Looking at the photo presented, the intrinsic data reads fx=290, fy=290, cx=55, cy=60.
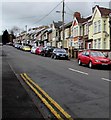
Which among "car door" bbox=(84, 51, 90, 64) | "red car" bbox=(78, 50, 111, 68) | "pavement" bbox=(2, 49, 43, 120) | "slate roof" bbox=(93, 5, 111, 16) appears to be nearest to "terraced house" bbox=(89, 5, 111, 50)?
"slate roof" bbox=(93, 5, 111, 16)

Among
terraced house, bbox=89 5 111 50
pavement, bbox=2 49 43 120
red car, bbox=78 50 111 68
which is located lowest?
pavement, bbox=2 49 43 120

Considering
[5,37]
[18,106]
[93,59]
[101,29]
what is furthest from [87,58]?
[5,37]

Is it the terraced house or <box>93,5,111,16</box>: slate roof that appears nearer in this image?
the terraced house

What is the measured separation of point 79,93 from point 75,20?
47.7 m

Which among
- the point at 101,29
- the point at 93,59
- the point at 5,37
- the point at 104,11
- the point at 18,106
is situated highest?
the point at 5,37

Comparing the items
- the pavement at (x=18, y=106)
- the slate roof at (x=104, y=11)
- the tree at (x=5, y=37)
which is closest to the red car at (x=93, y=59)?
the pavement at (x=18, y=106)

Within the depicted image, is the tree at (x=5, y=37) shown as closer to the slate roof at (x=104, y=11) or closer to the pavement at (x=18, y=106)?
the slate roof at (x=104, y=11)

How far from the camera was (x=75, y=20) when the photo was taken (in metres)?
57.5

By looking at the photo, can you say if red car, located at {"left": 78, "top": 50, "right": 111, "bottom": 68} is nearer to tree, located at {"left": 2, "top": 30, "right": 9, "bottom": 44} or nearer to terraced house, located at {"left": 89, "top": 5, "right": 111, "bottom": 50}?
terraced house, located at {"left": 89, "top": 5, "right": 111, "bottom": 50}

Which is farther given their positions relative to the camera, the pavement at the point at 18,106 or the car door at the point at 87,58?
the car door at the point at 87,58

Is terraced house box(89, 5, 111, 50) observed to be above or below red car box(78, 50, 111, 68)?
above

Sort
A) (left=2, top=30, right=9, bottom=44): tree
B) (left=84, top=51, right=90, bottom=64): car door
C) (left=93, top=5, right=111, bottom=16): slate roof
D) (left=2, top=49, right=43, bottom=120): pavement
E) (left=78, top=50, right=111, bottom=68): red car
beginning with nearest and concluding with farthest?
(left=2, top=49, right=43, bottom=120): pavement < (left=78, top=50, right=111, bottom=68): red car < (left=84, top=51, right=90, bottom=64): car door < (left=93, top=5, right=111, bottom=16): slate roof < (left=2, top=30, right=9, bottom=44): tree

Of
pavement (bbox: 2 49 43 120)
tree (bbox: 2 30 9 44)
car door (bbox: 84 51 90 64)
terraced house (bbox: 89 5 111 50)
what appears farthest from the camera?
tree (bbox: 2 30 9 44)

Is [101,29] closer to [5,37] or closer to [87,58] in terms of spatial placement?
[87,58]
